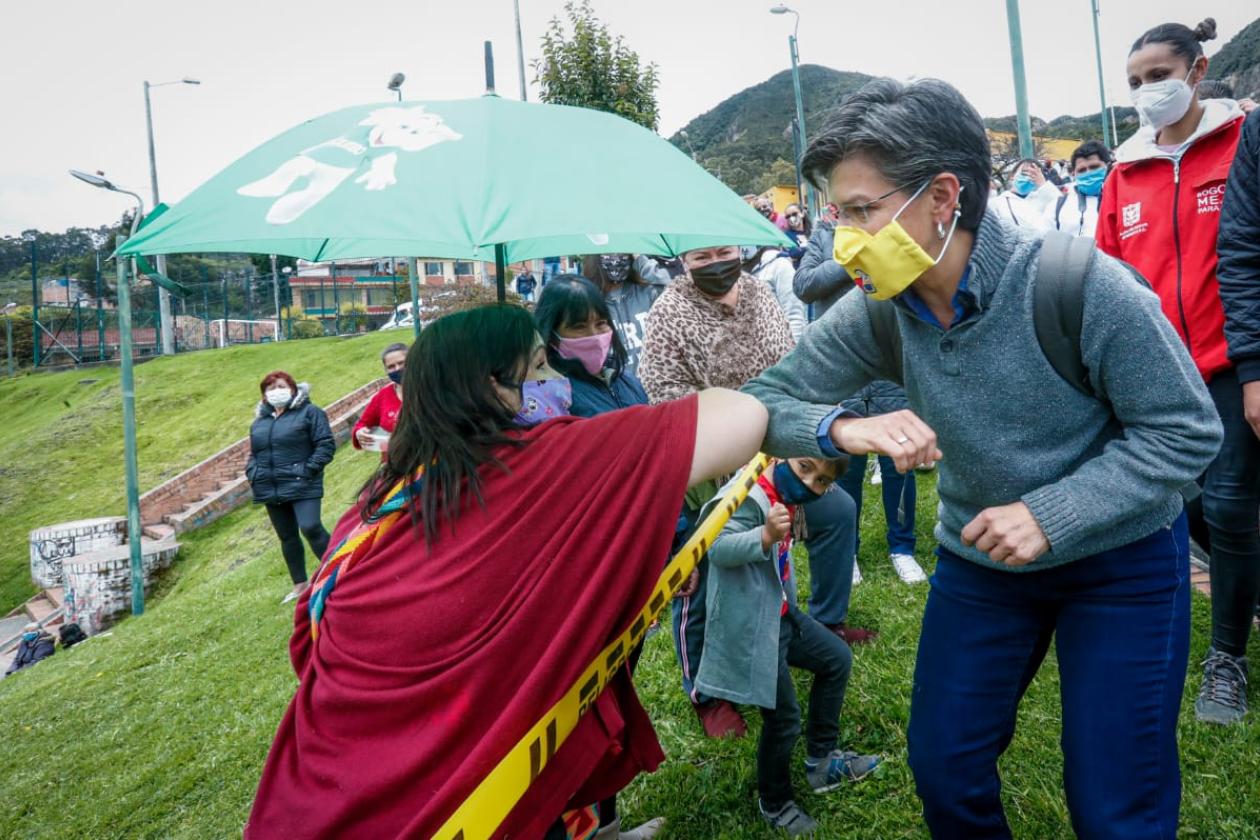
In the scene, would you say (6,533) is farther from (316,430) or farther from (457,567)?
(457,567)

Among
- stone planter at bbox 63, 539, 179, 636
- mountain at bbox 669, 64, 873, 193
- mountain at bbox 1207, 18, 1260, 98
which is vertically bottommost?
stone planter at bbox 63, 539, 179, 636

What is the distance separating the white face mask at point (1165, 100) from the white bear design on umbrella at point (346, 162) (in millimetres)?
2496

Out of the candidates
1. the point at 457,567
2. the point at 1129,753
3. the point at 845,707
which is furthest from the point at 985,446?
the point at 845,707

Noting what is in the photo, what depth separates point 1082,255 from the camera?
1668 mm

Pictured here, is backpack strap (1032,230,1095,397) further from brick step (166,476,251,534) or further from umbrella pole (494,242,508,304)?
brick step (166,476,251,534)

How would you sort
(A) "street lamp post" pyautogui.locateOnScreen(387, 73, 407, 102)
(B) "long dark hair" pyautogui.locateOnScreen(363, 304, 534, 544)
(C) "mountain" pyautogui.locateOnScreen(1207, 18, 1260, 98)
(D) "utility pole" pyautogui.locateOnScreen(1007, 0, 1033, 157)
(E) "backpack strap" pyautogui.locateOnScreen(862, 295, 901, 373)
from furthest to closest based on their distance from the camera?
1. (C) "mountain" pyautogui.locateOnScreen(1207, 18, 1260, 98)
2. (D) "utility pole" pyautogui.locateOnScreen(1007, 0, 1033, 157)
3. (A) "street lamp post" pyautogui.locateOnScreen(387, 73, 407, 102)
4. (E) "backpack strap" pyautogui.locateOnScreen(862, 295, 901, 373)
5. (B) "long dark hair" pyautogui.locateOnScreen(363, 304, 534, 544)

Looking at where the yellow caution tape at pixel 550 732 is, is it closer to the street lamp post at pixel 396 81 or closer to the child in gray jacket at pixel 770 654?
the child in gray jacket at pixel 770 654

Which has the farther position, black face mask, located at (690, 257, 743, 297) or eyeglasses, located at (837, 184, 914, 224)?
black face mask, located at (690, 257, 743, 297)

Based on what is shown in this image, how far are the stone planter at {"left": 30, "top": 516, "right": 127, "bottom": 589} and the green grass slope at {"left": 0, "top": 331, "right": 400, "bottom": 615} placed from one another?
1485mm

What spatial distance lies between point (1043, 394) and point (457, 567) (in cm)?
126

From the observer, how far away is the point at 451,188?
7.55ft

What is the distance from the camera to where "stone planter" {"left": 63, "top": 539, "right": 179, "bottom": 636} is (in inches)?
473

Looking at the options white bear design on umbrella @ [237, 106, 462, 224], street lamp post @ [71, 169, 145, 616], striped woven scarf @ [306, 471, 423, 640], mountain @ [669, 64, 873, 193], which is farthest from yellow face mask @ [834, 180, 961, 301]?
mountain @ [669, 64, 873, 193]

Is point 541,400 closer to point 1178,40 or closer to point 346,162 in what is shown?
point 346,162
